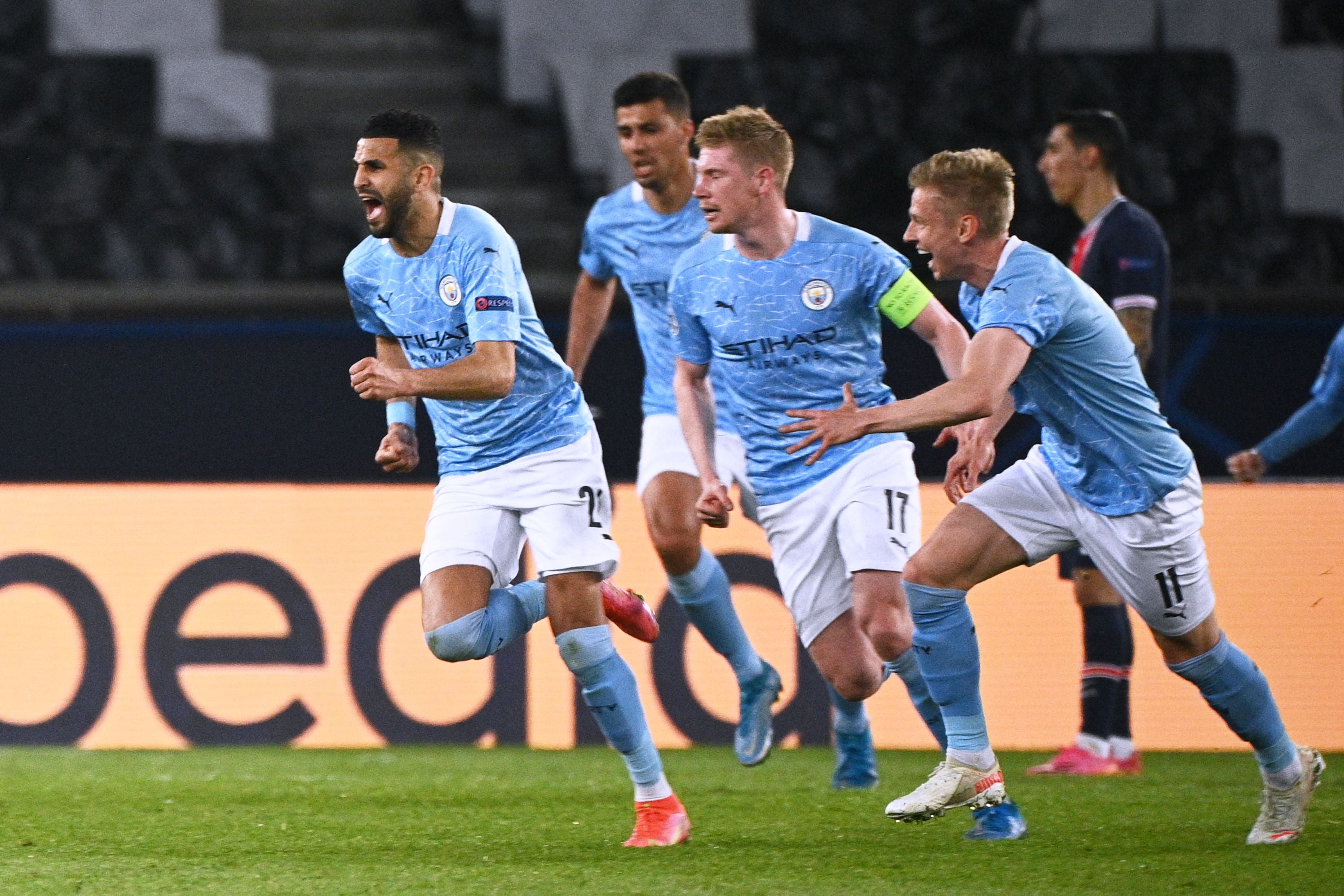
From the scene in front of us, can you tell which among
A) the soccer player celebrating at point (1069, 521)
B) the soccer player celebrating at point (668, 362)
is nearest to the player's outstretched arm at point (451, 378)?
the soccer player celebrating at point (1069, 521)

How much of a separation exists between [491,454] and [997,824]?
58.5 inches

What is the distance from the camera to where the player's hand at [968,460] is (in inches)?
171

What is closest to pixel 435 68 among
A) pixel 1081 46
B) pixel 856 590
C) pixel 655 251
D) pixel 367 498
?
pixel 1081 46

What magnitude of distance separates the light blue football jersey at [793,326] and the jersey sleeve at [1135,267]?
1081 mm

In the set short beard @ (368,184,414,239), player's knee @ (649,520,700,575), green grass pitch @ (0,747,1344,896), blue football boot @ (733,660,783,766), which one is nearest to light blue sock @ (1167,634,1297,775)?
green grass pitch @ (0,747,1344,896)

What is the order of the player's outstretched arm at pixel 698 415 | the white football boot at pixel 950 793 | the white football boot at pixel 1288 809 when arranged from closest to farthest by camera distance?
the white football boot at pixel 950 793, the white football boot at pixel 1288 809, the player's outstretched arm at pixel 698 415

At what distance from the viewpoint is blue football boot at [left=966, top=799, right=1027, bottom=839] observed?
4.32 metres

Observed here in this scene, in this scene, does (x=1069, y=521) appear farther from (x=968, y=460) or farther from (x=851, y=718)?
(x=851, y=718)

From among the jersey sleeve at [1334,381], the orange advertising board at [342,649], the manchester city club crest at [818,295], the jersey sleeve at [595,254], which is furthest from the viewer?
the orange advertising board at [342,649]

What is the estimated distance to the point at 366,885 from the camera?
383 centimetres

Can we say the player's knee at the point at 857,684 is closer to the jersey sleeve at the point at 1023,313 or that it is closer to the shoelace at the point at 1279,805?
the shoelace at the point at 1279,805

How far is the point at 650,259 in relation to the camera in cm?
564

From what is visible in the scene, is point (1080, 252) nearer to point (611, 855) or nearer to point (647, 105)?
point (647, 105)

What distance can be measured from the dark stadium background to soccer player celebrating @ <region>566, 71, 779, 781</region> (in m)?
1.20
